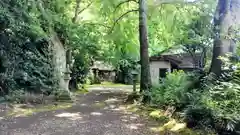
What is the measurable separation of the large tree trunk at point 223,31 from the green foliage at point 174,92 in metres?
1.05

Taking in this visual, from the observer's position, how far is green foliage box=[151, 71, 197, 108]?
8.30m

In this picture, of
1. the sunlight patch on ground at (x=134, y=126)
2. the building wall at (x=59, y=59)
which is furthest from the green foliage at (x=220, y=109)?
the building wall at (x=59, y=59)

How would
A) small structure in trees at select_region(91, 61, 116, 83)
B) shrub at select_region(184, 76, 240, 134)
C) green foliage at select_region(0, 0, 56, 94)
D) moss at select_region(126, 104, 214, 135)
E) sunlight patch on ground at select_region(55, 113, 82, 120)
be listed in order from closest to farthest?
→ shrub at select_region(184, 76, 240, 134) → moss at select_region(126, 104, 214, 135) → sunlight patch on ground at select_region(55, 113, 82, 120) → green foliage at select_region(0, 0, 56, 94) → small structure in trees at select_region(91, 61, 116, 83)

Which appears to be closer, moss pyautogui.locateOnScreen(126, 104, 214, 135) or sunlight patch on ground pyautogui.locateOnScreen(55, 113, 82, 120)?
moss pyautogui.locateOnScreen(126, 104, 214, 135)

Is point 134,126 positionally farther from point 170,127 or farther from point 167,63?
point 167,63

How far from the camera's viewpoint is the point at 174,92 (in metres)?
9.15

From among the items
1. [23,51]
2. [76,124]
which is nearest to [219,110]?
[76,124]

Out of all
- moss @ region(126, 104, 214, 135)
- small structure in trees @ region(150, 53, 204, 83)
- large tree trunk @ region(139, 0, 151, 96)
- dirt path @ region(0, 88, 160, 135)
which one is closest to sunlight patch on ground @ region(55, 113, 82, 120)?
dirt path @ region(0, 88, 160, 135)

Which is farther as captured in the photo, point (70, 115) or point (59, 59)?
point (59, 59)

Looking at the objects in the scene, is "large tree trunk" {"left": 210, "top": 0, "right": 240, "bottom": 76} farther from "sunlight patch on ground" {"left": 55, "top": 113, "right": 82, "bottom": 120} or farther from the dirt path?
"sunlight patch on ground" {"left": 55, "top": 113, "right": 82, "bottom": 120}

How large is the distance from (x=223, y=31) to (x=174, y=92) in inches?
97.8

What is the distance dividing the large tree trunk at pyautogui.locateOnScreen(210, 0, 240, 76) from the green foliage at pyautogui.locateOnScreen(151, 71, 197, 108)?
105cm

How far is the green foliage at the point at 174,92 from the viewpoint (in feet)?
27.2

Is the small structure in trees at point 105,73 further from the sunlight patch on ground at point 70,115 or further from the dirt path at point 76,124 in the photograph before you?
the dirt path at point 76,124
